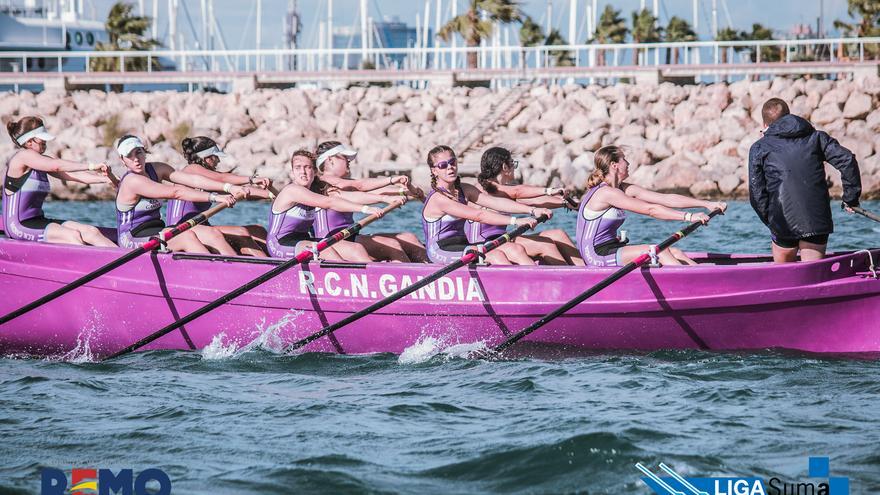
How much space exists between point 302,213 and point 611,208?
2769mm

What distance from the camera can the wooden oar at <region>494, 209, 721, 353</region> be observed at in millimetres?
9266

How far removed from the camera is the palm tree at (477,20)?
3650cm

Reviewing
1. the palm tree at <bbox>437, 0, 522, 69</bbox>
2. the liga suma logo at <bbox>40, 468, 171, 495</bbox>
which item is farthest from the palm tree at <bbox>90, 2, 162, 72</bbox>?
the liga suma logo at <bbox>40, 468, 171, 495</bbox>

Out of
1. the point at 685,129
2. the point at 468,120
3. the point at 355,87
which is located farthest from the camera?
the point at 355,87

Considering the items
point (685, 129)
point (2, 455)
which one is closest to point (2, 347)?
point (2, 455)

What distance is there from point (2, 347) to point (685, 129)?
68.1 ft

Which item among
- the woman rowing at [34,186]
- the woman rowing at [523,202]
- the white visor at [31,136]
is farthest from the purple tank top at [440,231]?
the white visor at [31,136]

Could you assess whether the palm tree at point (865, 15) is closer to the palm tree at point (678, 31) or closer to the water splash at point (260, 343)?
the palm tree at point (678, 31)

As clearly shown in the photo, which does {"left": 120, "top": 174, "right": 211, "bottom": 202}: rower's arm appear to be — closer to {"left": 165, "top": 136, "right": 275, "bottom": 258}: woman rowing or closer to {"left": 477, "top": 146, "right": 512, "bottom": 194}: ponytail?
{"left": 165, "top": 136, "right": 275, "bottom": 258}: woman rowing

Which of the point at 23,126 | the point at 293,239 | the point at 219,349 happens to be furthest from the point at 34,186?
the point at 293,239

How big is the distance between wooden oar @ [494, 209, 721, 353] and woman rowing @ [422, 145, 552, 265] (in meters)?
0.86

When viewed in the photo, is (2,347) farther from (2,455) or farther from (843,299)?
(843,299)

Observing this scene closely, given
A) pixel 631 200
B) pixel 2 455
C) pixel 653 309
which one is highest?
pixel 631 200

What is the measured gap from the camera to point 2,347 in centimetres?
1118
